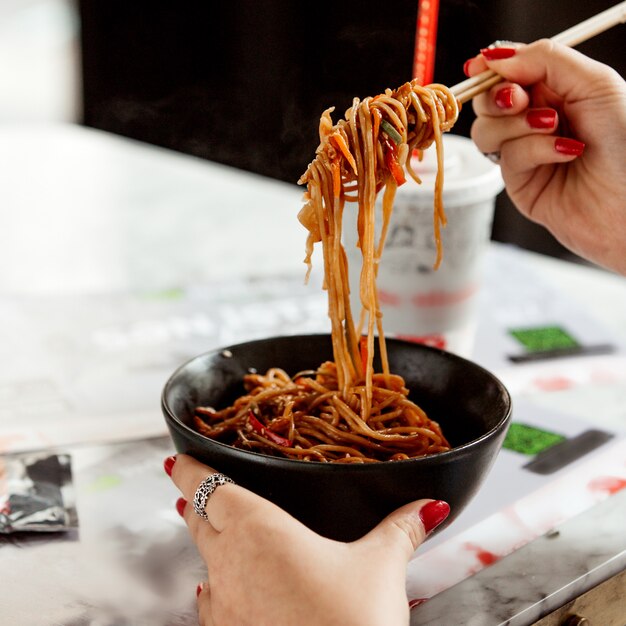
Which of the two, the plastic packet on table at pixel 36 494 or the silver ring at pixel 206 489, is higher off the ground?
the silver ring at pixel 206 489

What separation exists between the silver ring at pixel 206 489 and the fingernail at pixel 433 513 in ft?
0.70

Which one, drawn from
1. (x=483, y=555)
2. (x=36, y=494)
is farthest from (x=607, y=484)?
(x=36, y=494)

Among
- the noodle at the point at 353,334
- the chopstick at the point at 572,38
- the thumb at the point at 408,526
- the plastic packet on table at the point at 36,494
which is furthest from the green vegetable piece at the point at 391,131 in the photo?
the plastic packet on table at the point at 36,494

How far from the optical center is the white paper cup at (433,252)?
4.91ft

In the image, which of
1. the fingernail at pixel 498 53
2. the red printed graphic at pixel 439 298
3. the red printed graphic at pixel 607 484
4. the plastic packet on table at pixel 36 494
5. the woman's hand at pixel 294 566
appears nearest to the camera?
the woman's hand at pixel 294 566

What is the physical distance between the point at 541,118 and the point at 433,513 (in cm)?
74

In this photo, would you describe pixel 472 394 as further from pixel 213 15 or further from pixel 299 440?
pixel 213 15

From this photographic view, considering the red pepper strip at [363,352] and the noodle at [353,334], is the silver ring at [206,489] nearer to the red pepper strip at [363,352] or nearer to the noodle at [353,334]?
the noodle at [353,334]

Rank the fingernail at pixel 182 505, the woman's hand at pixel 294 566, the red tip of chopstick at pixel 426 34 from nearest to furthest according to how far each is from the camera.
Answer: the woman's hand at pixel 294 566, the fingernail at pixel 182 505, the red tip of chopstick at pixel 426 34

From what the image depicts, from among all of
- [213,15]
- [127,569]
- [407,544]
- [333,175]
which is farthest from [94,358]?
[213,15]

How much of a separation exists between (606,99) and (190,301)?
1.00 meters

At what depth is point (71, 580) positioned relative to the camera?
110 centimetres

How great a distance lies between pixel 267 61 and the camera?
3719mm

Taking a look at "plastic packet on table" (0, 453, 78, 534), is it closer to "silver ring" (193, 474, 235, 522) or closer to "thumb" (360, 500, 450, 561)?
"silver ring" (193, 474, 235, 522)
